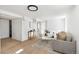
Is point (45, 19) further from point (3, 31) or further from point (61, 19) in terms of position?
point (3, 31)

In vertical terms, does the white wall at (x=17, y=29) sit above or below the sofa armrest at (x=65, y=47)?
above

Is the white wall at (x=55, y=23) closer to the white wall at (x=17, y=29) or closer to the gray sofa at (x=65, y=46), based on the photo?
the gray sofa at (x=65, y=46)

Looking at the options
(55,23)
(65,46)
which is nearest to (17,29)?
(55,23)

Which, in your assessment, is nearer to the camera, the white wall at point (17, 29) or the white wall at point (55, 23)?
the white wall at point (55, 23)

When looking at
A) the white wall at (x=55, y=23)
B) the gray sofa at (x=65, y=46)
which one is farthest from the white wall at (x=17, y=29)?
the gray sofa at (x=65, y=46)

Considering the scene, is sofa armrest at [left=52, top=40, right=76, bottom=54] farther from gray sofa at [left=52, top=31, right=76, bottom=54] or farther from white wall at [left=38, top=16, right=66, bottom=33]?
white wall at [left=38, top=16, right=66, bottom=33]

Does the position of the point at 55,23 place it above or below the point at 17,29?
above

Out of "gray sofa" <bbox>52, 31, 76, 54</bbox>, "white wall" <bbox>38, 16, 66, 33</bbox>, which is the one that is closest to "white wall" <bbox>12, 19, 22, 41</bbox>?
"white wall" <bbox>38, 16, 66, 33</bbox>

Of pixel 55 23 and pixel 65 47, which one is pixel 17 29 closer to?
pixel 55 23

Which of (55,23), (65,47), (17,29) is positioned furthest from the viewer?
(17,29)

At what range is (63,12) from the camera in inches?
114

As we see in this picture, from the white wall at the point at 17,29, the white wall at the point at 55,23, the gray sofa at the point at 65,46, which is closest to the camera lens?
the gray sofa at the point at 65,46
